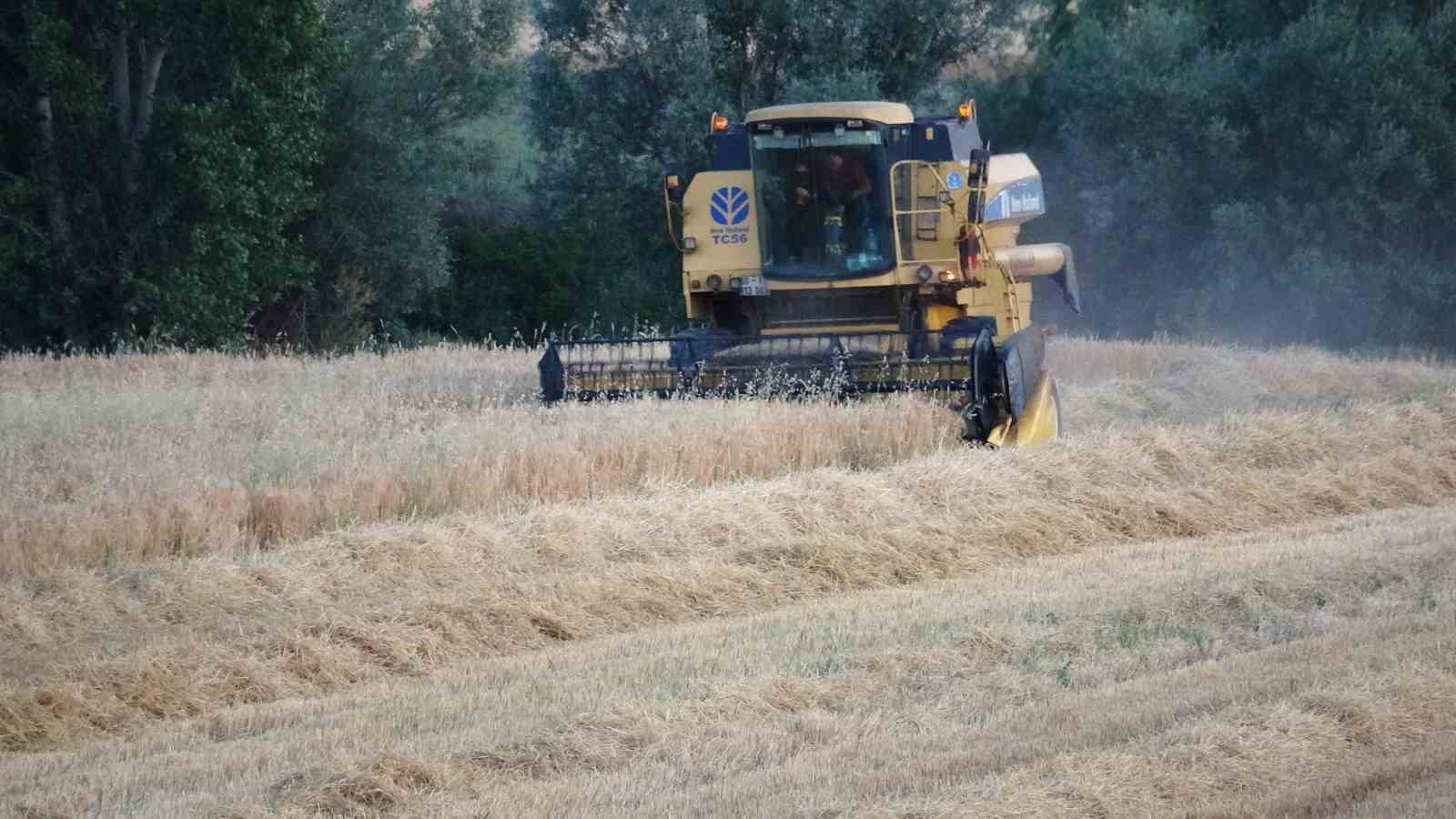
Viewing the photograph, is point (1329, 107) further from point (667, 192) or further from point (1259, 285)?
point (667, 192)

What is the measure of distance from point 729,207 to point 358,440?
4.58 meters

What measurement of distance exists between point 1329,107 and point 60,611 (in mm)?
26254

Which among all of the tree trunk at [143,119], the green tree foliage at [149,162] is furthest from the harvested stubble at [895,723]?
the tree trunk at [143,119]

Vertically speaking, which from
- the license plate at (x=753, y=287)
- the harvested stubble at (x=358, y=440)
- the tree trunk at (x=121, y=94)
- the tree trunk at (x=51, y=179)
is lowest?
the harvested stubble at (x=358, y=440)

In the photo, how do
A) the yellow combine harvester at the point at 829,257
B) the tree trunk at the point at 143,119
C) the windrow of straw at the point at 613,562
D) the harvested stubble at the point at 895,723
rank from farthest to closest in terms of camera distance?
the tree trunk at the point at 143,119
the yellow combine harvester at the point at 829,257
the windrow of straw at the point at 613,562
the harvested stubble at the point at 895,723

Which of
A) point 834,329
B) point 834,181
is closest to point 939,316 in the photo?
point 834,329

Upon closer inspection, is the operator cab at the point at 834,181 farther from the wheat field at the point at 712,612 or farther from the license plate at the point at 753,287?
the wheat field at the point at 712,612

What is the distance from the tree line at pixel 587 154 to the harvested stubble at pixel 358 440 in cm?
Result: 569

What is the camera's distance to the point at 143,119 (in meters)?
23.5

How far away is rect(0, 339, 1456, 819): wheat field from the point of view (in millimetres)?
5598

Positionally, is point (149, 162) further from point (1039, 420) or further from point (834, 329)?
point (1039, 420)

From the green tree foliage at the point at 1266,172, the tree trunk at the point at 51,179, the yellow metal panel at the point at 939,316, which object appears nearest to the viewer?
the yellow metal panel at the point at 939,316

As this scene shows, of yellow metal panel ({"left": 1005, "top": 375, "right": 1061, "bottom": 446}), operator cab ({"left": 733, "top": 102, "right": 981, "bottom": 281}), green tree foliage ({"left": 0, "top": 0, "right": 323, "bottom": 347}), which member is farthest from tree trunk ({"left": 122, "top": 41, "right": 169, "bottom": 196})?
yellow metal panel ({"left": 1005, "top": 375, "right": 1061, "bottom": 446})

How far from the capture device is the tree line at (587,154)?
2298 cm
